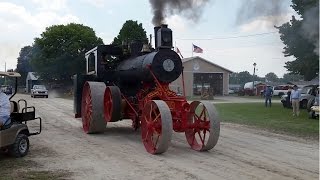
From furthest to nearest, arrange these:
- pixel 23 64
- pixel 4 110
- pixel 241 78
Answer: pixel 241 78
pixel 23 64
pixel 4 110

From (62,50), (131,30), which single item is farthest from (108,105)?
(62,50)

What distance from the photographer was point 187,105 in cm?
978

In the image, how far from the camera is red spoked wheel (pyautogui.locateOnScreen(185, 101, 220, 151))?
9211 mm

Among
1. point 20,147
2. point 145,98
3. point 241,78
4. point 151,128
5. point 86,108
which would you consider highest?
point 241,78

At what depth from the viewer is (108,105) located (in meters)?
12.2

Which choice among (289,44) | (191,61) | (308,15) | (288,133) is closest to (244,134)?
(288,133)

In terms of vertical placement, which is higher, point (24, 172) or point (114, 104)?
point (114, 104)

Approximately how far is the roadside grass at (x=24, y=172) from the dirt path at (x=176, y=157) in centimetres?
23

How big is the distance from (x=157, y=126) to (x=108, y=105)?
10.8 feet

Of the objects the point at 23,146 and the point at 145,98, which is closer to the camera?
the point at 23,146

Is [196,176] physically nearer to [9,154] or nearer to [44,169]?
[44,169]

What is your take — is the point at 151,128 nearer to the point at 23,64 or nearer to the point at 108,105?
the point at 108,105

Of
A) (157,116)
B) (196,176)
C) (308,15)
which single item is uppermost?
(308,15)

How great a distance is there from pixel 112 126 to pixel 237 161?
6.95 m
